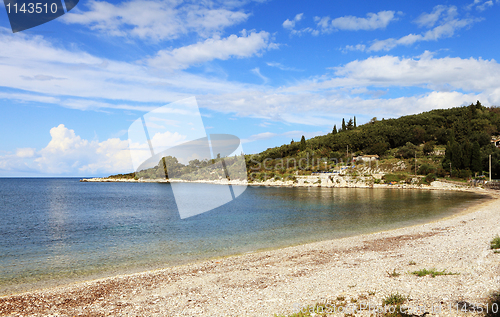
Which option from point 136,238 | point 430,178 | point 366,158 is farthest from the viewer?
point 366,158

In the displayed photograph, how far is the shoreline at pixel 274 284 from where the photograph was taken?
→ 346 inches

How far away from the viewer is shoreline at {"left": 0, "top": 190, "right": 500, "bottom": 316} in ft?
28.9

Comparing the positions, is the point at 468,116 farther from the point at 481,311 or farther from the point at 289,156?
the point at 481,311

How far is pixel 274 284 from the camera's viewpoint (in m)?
11.0

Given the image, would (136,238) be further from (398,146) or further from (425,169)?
(398,146)

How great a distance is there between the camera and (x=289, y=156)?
130 m

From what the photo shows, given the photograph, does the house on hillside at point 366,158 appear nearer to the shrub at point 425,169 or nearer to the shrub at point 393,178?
the shrub at point 393,178

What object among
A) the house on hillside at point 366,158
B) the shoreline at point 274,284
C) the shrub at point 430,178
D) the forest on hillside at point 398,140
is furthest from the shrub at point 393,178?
the shoreline at point 274,284
